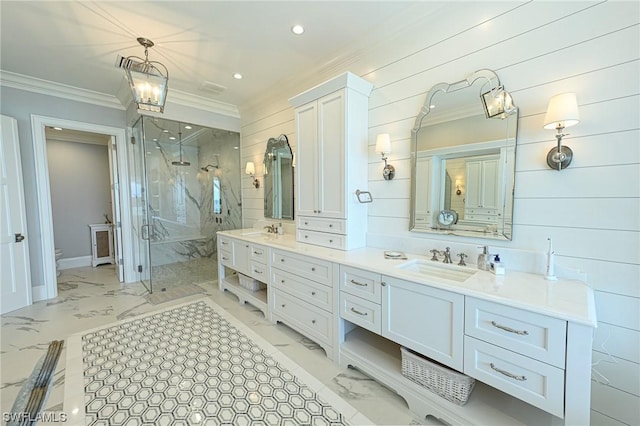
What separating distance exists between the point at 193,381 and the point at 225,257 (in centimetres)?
195

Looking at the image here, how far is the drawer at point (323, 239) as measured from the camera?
2520 mm

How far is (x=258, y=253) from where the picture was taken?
9.98 ft

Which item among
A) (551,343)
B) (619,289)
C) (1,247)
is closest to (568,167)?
(619,289)

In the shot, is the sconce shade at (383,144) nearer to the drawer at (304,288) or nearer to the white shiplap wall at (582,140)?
the white shiplap wall at (582,140)

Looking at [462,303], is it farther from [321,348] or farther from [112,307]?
[112,307]

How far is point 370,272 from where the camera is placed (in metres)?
1.90

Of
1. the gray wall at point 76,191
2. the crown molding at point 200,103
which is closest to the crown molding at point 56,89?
the crown molding at point 200,103

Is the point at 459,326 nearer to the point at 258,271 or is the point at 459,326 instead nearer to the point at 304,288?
the point at 304,288

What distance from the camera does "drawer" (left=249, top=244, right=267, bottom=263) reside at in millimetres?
2939

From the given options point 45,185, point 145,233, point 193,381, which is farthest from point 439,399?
point 45,185

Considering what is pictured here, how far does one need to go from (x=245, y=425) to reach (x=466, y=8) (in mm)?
3209

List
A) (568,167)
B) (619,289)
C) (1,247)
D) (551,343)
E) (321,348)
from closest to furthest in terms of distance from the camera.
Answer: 1. (551,343)
2. (619,289)
3. (568,167)
4. (321,348)
5. (1,247)

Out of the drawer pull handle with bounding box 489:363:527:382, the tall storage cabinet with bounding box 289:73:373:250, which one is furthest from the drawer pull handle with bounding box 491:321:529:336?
the tall storage cabinet with bounding box 289:73:373:250

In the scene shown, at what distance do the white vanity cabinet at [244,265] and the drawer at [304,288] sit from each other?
21cm
